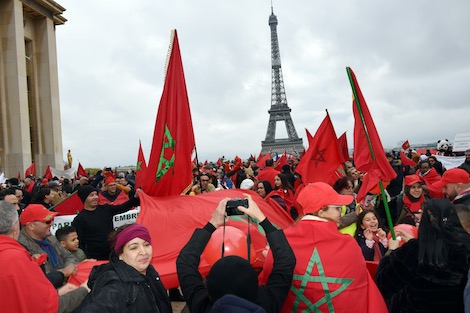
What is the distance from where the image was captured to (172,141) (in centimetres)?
518

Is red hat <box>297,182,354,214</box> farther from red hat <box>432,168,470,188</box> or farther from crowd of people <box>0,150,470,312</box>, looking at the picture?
red hat <box>432,168,470,188</box>

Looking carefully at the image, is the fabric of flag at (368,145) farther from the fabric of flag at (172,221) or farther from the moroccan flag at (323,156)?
the moroccan flag at (323,156)

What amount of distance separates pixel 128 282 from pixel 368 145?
298 centimetres

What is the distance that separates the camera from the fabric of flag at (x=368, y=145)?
13.8ft

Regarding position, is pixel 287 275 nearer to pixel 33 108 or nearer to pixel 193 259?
pixel 193 259

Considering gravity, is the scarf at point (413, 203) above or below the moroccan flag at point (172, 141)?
below

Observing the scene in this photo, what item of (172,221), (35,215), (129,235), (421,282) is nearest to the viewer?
(421,282)

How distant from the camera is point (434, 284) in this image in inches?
97.1

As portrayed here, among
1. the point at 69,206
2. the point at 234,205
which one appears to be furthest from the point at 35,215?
the point at 69,206

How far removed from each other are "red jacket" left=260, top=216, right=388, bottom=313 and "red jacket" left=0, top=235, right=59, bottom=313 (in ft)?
4.51

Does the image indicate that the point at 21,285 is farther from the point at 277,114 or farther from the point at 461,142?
the point at 277,114

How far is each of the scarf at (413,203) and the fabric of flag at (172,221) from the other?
67.1 inches

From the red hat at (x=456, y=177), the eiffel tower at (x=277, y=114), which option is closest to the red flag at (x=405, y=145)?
the red hat at (x=456, y=177)

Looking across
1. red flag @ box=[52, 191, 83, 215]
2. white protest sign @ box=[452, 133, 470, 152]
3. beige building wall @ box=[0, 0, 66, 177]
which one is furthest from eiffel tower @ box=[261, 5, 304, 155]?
red flag @ box=[52, 191, 83, 215]
